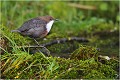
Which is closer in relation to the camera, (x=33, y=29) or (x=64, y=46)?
(x=33, y=29)

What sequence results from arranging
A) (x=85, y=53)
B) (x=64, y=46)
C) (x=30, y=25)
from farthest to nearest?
(x=64, y=46) < (x=30, y=25) < (x=85, y=53)

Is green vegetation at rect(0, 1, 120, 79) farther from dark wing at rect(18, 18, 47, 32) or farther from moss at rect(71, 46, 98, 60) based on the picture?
dark wing at rect(18, 18, 47, 32)

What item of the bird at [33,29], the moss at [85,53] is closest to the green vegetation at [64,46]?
the moss at [85,53]

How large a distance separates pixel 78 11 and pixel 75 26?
4.79 feet

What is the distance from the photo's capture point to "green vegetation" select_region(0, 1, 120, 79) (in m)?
4.50

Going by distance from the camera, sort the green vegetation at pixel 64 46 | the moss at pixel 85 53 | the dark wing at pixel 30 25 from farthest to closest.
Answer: the dark wing at pixel 30 25 → the moss at pixel 85 53 → the green vegetation at pixel 64 46

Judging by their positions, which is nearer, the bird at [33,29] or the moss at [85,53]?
the moss at [85,53]

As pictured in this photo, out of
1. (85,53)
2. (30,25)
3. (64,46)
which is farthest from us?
(64,46)

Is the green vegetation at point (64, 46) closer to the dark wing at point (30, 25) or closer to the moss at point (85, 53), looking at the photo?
the moss at point (85, 53)

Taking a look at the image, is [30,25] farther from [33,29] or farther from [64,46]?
[64,46]

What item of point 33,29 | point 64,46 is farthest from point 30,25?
point 64,46

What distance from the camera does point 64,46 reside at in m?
6.36

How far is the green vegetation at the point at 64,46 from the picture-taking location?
4496mm

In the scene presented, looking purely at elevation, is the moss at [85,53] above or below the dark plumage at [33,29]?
below
